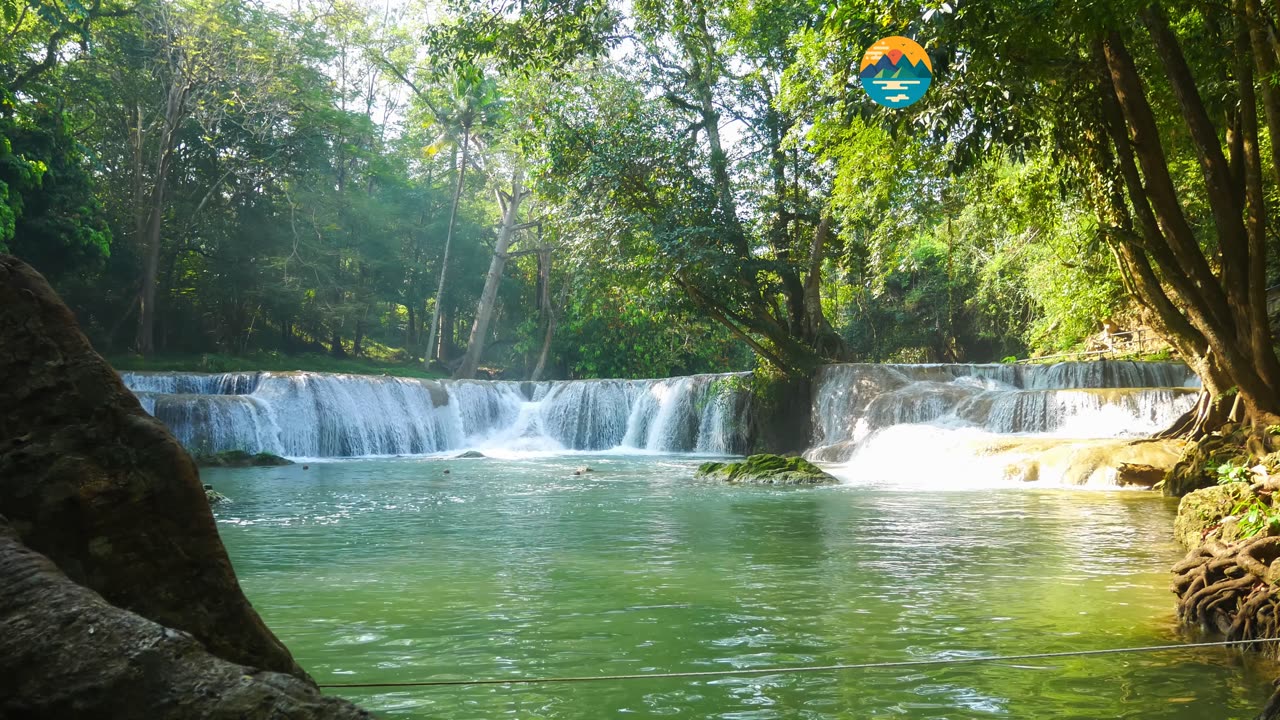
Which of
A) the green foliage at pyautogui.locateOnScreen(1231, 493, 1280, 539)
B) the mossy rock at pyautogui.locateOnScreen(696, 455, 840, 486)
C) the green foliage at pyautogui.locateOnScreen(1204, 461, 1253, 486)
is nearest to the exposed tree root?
the green foliage at pyautogui.locateOnScreen(1231, 493, 1280, 539)

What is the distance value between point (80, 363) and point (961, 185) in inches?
612

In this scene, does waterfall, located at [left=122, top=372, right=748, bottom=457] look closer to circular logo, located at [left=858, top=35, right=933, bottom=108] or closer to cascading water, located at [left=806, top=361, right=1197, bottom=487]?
cascading water, located at [left=806, top=361, right=1197, bottom=487]

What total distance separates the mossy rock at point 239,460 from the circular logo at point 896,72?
14.2 m

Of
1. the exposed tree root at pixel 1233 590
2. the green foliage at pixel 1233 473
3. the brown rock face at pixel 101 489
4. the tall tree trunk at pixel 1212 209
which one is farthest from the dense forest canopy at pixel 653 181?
the brown rock face at pixel 101 489

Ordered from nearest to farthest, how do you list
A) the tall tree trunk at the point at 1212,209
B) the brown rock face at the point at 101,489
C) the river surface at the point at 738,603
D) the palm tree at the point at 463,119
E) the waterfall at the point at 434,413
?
the brown rock face at the point at 101,489 < the river surface at the point at 738,603 < the tall tree trunk at the point at 1212,209 < the waterfall at the point at 434,413 < the palm tree at the point at 463,119

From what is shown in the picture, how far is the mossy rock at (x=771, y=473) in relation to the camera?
14352 millimetres

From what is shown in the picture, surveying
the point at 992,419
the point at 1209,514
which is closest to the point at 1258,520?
the point at 1209,514

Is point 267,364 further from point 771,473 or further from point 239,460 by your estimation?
point 771,473

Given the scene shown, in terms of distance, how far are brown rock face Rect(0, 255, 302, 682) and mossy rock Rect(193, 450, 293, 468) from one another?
1649 centimetres

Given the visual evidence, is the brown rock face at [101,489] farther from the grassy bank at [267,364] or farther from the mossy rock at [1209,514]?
the grassy bank at [267,364]

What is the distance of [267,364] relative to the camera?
32.5 metres

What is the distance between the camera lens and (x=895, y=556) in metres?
7.76

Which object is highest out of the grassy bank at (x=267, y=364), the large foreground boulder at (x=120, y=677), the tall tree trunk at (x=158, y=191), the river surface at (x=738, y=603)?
the tall tree trunk at (x=158, y=191)

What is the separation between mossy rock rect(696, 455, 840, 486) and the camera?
47.1ft
